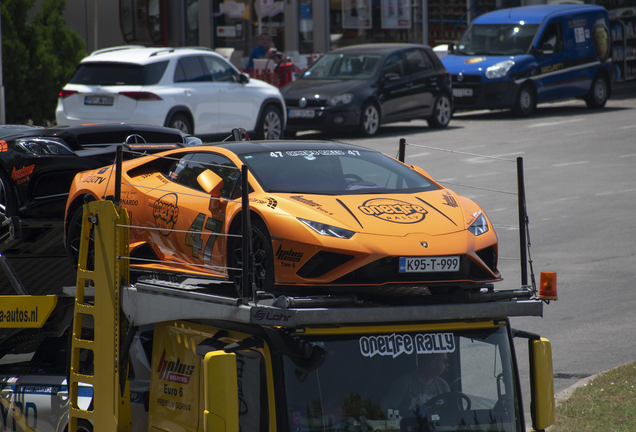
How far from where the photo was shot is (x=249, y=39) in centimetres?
2814

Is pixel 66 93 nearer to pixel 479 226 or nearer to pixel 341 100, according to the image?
pixel 341 100

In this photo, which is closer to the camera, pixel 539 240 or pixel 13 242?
pixel 13 242

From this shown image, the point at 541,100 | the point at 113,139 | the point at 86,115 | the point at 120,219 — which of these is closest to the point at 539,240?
the point at 113,139

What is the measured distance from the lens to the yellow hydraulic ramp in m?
5.19

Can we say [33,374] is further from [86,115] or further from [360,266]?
[86,115]

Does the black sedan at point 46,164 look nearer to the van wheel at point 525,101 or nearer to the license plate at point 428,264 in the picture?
the license plate at point 428,264

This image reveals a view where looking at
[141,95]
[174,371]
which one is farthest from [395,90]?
[174,371]

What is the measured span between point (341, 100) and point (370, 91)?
0.77m

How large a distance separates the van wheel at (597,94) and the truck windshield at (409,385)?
20738 millimetres

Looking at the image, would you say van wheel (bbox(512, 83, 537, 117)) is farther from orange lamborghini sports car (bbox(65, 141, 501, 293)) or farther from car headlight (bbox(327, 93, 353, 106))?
orange lamborghini sports car (bbox(65, 141, 501, 293))

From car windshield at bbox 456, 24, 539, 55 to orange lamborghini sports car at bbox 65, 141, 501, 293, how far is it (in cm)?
1749

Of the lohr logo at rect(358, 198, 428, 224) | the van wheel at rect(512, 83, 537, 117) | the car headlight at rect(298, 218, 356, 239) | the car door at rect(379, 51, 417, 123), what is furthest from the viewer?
the van wheel at rect(512, 83, 537, 117)

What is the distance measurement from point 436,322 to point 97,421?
1.95m

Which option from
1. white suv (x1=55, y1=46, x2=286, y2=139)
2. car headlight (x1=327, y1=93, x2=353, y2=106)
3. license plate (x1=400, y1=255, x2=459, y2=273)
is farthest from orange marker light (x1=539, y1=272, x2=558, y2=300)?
car headlight (x1=327, y1=93, x2=353, y2=106)
